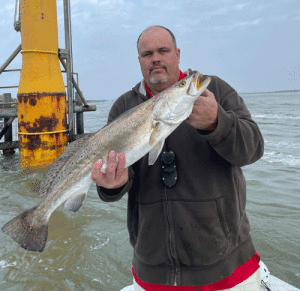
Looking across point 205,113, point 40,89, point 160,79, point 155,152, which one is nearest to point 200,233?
point 155,152

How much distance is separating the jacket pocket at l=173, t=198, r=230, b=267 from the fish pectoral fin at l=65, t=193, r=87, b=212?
957 millimetres

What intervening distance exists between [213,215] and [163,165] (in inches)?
22.7

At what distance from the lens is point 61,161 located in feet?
9.66

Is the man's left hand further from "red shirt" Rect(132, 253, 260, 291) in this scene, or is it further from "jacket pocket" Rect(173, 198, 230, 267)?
"red shirt" Rect(132, 253, 260, 291)

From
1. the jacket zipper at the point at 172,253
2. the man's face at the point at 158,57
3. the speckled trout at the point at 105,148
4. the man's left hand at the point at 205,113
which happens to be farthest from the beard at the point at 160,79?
the jacket zipper at the point at 172,253

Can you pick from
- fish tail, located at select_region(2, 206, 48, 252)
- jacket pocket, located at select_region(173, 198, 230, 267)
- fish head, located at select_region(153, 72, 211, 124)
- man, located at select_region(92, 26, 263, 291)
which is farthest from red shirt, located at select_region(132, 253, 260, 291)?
fish head, located at select_region(153, 72, 211, 124)

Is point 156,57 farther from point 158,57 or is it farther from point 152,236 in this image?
point 152,236

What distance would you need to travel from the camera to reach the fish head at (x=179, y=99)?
7.33 ft

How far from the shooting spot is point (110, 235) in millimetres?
5438

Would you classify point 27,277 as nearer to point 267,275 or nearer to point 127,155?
point 127,155

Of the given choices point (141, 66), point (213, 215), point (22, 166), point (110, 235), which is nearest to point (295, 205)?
point (110, 235)

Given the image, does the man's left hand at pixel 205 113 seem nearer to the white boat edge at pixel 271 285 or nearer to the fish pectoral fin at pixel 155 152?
the fish pectoral fin at pixel 155 152

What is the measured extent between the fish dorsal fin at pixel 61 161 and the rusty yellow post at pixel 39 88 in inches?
240

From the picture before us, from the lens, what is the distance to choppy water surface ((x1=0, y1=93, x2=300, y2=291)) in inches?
164
